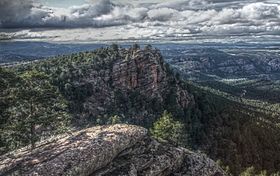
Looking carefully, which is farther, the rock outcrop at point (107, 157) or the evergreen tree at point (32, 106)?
the evergreen tree at point (32, 106)

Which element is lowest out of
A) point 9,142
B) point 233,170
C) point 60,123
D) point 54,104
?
point 233,170

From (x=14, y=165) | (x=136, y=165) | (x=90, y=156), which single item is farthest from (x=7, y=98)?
(x=136, y=165)

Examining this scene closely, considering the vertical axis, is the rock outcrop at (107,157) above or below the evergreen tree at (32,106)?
below

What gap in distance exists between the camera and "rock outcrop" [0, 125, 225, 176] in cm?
6500

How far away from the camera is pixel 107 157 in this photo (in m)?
69.4

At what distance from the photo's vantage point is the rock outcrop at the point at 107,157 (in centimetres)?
6500

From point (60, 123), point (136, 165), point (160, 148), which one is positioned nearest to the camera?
point (136, 165)

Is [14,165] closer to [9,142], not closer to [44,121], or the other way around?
[44,121]

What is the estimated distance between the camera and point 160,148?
75.8 m

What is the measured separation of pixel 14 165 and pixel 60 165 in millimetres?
7432

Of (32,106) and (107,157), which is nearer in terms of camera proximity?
(107,157)

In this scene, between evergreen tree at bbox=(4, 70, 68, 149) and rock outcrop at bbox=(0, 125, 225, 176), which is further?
evergreen tree at bbox=(4, 70, 68, 149)

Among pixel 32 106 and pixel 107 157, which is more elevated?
pixel 32 106

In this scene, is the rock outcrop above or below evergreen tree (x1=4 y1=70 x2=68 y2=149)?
below
